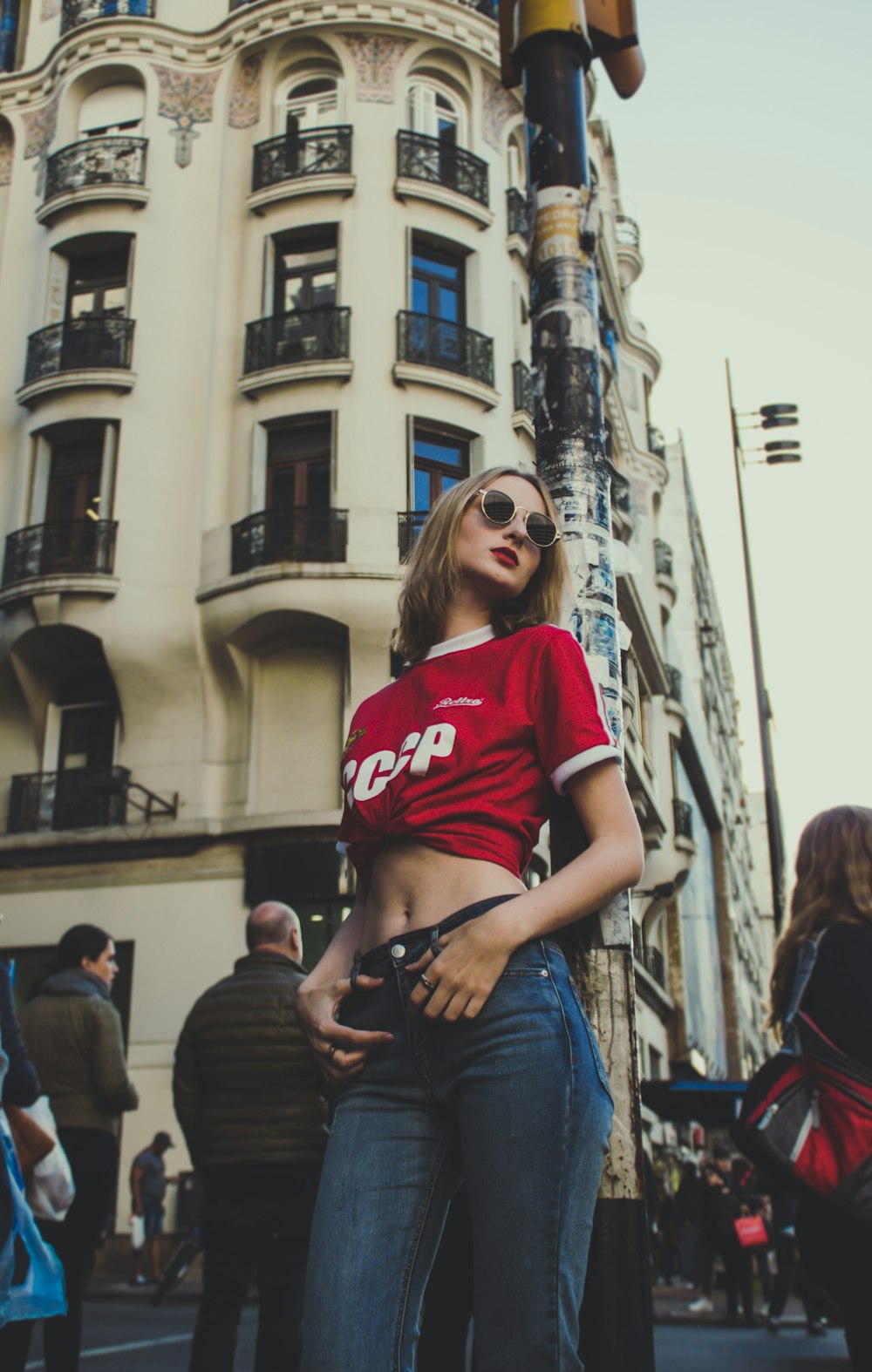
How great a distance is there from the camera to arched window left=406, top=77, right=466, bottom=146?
22.9m

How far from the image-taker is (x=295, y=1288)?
497cm

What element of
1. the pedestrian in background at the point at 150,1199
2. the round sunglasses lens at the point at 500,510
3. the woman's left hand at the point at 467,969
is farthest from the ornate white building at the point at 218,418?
the woman's left hand at the point at 467,969

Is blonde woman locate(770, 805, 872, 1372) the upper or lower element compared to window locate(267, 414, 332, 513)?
lower

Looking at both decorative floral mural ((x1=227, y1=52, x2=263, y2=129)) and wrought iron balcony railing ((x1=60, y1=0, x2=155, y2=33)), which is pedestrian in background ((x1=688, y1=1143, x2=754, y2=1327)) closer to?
decorative floral mural ((x1=227, y1=52, x2=263, y2=129))

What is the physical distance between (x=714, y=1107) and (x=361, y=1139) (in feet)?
64.5

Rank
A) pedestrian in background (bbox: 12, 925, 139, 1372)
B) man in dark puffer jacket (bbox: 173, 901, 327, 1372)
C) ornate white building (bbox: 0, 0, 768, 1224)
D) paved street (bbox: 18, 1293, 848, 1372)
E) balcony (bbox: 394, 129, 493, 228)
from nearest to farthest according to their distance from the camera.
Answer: man in dark puffer jacket (bbox: 173, 901, 327, 1372)
pedestrian in background (bbox: 12, 925, 139, 1372)
paved street (bbox: 18, 1293, 848, 1372)
ornate white building (bbox: 0, 0, 768, 1224)
balcony (bbox: 394, 129, 493, 228)

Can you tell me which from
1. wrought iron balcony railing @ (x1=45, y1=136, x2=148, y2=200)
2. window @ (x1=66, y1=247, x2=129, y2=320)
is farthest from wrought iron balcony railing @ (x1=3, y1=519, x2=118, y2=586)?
wrought iron balcony railing @ (x1=45, y1=136, x2=148, y2=200)

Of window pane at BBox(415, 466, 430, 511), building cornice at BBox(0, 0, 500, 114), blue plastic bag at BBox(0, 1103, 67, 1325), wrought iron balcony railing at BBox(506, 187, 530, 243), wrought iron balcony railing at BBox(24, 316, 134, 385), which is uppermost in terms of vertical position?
building cornice at BBox(0, 0, 500, 114)

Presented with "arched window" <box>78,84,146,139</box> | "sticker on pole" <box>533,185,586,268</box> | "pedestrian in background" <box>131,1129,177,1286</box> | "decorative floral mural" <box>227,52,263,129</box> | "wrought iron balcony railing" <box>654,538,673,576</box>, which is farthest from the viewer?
"wrought iron balcony railing" <box>654,538,673,576</box>

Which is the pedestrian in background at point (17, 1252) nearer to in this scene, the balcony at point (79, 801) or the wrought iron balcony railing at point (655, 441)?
the balcony at point (79, 801)

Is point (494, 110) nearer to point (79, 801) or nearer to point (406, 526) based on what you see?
point (406, 526)

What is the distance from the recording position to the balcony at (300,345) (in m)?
20.5

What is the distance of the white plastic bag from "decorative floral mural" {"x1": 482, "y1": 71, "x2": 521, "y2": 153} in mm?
21518

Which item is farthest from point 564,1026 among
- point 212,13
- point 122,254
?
point 212,13
